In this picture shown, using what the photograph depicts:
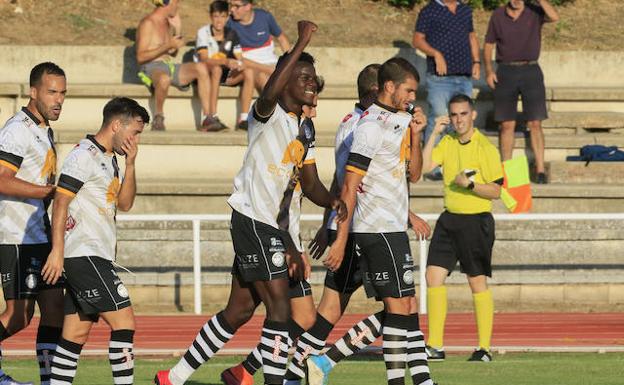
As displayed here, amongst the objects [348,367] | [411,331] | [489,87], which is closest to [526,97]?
[489,87]

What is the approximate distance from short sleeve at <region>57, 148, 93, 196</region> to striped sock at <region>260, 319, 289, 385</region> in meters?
1.49

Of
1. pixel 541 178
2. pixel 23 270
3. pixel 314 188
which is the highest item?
pixel 314 188

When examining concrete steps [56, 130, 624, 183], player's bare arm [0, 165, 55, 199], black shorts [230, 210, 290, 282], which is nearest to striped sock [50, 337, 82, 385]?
player's bare arm [0, 165, 55, 199]

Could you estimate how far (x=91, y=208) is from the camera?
31.1 feet

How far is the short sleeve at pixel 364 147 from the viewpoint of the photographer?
9781 millimetres

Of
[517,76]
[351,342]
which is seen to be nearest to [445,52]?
[517,76]

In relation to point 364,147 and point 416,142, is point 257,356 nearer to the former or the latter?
point 364,147

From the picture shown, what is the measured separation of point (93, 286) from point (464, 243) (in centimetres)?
398

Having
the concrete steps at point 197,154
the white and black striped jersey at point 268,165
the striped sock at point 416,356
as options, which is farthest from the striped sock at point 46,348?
the concrete steps at point 197,154

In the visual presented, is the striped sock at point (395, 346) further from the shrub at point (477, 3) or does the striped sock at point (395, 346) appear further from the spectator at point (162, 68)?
the shrub at point (477, 3)

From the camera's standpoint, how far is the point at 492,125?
20141 mm

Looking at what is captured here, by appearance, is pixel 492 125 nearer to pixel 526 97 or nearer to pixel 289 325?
pixel 526 97

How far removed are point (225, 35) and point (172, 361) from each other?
7.47 meters

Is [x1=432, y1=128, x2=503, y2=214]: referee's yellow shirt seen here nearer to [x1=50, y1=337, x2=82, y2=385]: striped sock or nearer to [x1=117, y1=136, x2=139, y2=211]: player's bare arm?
[x1=117, y1=136, x2=139, y2=211]: player's bare arm
